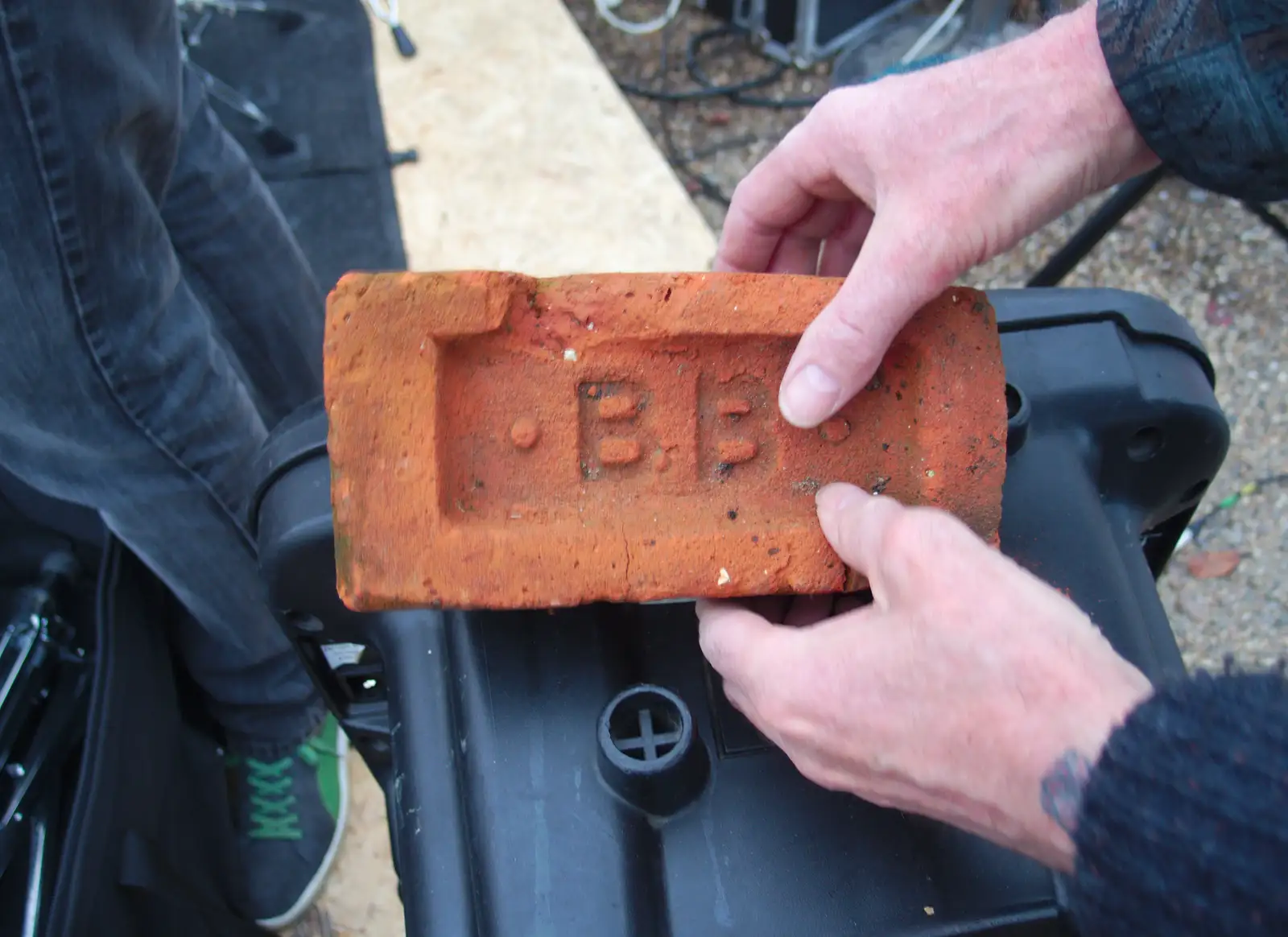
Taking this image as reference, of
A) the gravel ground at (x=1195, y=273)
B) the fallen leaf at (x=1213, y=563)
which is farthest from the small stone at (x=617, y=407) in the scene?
the fallen leaf at (x=1213, y=563)

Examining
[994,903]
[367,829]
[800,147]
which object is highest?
[800,147]

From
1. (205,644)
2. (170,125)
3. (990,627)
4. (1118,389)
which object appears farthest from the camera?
(205,644)

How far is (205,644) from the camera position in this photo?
1.55 metres

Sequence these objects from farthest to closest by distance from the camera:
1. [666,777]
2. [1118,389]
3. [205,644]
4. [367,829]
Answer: [367,829] → [205,644] → [1118,389] → [666,777]

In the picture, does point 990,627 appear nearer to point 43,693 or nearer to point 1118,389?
point 1118,389

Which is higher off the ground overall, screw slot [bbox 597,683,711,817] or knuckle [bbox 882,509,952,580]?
knuckle [bbox 882,509,952,580]

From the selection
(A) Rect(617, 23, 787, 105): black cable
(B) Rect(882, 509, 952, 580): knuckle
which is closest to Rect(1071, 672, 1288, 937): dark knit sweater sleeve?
(B) Rect(882, 509, 952, 580): knuckle

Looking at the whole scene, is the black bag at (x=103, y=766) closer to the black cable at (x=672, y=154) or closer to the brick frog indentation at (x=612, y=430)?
the brick frog indentation at (x=612, y=430)

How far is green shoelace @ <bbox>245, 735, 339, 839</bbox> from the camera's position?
5.41 ft

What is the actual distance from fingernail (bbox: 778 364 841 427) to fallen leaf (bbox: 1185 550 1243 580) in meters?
1.56

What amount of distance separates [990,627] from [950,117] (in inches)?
20.7

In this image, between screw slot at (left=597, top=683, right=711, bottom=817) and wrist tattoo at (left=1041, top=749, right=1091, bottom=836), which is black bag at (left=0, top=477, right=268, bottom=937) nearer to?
screw slot at (left=597, top=683, right=711, bottom=817)

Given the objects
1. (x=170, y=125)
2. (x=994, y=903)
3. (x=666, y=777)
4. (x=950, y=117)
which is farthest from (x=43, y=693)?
(x=950, y=117)

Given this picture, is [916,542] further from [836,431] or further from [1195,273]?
[1195,273]
